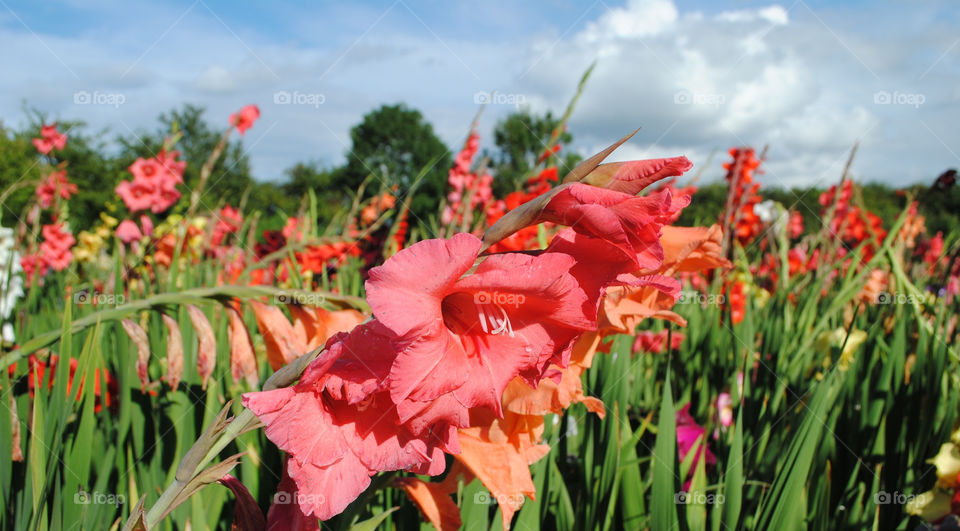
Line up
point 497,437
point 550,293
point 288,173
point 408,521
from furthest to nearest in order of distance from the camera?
point 288,173 < point 408,521 < point 497,437 < point 550,293

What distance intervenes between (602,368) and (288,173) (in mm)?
59514

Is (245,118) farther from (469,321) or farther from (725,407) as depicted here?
(469,321)

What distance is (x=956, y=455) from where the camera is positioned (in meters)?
Result: 1.05

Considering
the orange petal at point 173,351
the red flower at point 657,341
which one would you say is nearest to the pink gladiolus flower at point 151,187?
the red flower at point 657,341

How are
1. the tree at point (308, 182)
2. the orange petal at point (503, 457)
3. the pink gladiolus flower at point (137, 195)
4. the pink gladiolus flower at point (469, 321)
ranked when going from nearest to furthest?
the pink gladiolus flower at point (469, 321), the orange petal at point (503, 457), the pink gladiolus flower at point (137, 195), the tree at point (308, 182)

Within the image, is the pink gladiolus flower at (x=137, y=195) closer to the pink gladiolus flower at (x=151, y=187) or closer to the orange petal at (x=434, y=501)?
the pink gladiolus flower at (x=151, y=187)

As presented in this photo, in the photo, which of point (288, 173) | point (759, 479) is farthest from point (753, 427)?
point (288, 173)

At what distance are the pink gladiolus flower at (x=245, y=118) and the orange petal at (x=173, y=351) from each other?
3.23 metres

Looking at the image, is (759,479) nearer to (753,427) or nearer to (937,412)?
(753,427)

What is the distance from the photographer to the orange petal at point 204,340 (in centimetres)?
85

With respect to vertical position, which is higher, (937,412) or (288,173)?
(288,173)

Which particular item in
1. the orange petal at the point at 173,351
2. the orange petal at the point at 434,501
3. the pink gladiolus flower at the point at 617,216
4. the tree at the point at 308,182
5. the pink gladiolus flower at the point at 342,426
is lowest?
the orange petal at the point at 434,501

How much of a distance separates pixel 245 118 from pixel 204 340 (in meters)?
3.41

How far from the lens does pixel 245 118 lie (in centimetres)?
391
